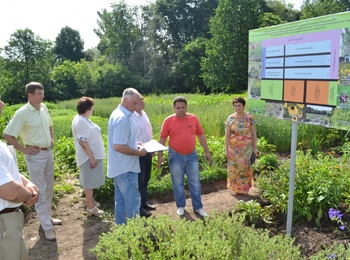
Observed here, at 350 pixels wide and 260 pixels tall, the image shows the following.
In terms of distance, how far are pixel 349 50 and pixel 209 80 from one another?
1276 inches

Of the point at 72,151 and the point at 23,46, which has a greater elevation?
the point at 23,46

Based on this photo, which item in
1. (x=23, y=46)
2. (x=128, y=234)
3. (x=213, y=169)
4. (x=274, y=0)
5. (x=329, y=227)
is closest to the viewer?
(x=128, y=234)

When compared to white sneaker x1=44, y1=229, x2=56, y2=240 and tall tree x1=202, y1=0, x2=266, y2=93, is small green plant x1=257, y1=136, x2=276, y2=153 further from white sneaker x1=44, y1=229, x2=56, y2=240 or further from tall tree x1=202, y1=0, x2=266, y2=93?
tall tree x1=202, y1=0, x2=266, y2=93

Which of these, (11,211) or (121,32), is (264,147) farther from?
(121,32)

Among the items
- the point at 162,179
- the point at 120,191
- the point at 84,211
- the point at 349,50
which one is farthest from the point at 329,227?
the point at 84,211

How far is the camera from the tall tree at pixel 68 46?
200ft

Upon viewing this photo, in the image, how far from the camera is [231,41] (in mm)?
32906

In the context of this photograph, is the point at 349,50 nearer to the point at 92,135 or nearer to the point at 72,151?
the point at 92,135

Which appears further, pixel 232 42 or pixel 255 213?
pixel 232 42

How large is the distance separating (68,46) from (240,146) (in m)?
61.9

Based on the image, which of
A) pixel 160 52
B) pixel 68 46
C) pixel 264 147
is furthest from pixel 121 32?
pixel 264 147

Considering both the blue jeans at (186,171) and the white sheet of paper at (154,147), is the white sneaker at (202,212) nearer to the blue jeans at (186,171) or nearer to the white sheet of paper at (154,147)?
the blue jeans at (186,171)

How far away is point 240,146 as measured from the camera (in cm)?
538

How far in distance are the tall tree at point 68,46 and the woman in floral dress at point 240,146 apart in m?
60.1
